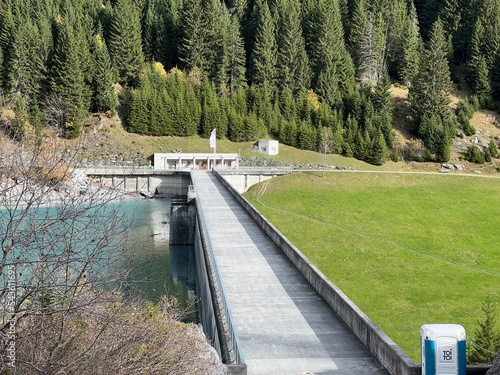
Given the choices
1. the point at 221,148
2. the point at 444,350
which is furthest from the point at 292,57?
the point at 444,350

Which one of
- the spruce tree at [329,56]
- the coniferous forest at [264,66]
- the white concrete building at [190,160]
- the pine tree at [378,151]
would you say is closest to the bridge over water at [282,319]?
the white concrete building at [190,160]

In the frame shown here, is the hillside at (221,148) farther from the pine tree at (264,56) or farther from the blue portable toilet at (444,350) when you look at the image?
the blue portable toilet at (444,350)

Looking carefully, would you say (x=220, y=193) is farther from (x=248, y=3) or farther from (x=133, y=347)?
(x=248, y=3)

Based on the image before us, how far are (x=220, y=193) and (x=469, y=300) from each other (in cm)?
2641

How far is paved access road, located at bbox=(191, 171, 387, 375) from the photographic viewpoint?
13859 mm

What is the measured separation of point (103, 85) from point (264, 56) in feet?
91.6

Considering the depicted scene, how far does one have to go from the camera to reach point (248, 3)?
118 metres

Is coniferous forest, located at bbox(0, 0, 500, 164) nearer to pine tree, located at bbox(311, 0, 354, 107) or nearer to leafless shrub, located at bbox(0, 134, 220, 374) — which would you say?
pine tree, located at bbox(311, 0, 354, 107)

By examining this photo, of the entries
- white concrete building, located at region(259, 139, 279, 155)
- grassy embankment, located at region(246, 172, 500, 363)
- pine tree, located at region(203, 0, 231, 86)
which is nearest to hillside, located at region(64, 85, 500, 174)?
white concrete building, located at region(259, 139, 279, 155)

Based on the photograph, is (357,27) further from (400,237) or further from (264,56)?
(400,237)

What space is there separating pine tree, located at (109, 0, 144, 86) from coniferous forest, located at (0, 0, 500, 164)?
226 mm

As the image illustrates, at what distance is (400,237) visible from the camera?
4316cm

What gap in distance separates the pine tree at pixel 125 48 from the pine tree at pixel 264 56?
19.2m

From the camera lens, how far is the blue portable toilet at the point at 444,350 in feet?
33.7
